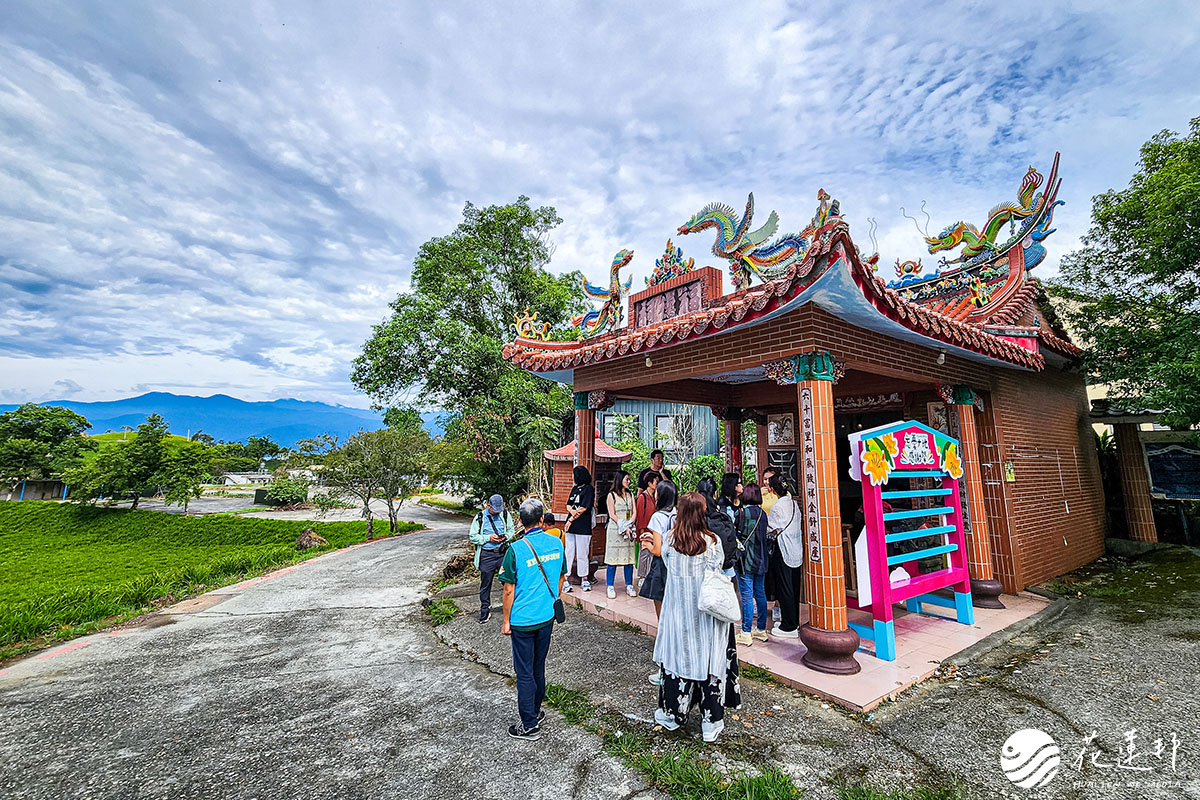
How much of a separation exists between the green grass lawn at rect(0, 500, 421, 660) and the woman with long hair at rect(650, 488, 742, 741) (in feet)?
25.2

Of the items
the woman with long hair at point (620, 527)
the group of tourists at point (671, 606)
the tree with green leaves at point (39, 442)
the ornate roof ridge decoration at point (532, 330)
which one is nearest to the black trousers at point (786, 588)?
the group of tourists at point (671, 606)

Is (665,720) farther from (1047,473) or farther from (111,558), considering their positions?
(111,558)

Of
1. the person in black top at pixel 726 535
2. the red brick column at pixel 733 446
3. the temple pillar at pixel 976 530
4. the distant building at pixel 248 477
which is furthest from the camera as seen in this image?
the distant building at pixel 248 477

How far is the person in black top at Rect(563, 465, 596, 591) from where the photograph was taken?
661cm

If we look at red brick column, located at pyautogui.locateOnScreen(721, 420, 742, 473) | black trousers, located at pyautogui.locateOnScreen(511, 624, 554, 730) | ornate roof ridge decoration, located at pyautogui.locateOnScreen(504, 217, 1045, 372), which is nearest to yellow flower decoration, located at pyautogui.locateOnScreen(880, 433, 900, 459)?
ornate roof ridge decoration, located at pyautogui.locateOnScreen(504, 217, 1045, 372)

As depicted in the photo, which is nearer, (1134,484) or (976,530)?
(976,530)

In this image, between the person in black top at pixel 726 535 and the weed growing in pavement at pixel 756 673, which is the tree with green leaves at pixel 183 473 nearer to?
the weed growing in pavement at pixel 756 673

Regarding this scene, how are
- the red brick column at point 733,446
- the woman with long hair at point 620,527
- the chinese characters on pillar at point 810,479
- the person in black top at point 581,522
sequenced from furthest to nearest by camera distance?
the red brick column at point 733,446
the person in black top at point 581,522
the woman with long hair at point 620,527
the chinese characters on pillar at point 810,479

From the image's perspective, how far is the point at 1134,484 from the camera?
8727mm

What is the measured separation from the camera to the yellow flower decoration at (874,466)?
14.4 ft

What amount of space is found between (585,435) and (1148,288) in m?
8.95

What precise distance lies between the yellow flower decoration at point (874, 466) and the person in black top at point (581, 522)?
335cm

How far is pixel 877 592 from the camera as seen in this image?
445 centimetres

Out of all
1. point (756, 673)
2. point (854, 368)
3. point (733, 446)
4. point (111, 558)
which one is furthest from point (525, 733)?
point (111, 558)
